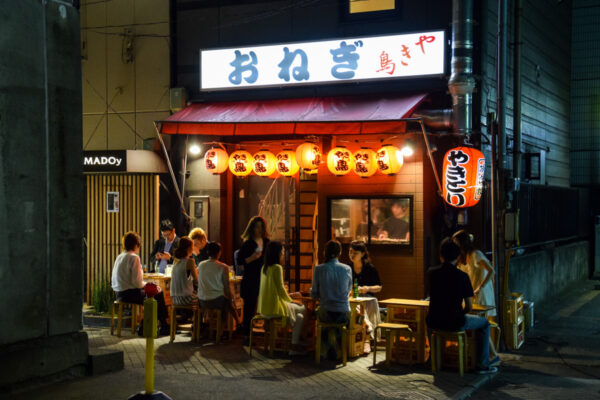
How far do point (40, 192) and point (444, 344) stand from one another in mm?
6201

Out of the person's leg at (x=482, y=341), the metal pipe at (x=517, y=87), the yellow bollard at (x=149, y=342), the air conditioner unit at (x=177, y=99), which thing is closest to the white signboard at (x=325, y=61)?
the air conditioner unit at (x=177, y=99)

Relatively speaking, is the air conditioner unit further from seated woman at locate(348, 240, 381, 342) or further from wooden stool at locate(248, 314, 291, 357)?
wooden stool at locate(248, 314, 291, 357)

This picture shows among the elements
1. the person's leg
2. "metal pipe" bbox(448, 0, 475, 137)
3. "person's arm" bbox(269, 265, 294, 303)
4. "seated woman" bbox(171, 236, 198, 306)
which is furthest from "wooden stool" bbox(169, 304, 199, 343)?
"metal pipe" bbox(448, 0, 475, 137)

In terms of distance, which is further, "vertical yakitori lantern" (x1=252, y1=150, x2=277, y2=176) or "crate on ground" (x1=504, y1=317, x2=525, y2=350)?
"vertical yakitori lantern" (x1=252, y1=150, x2=277, y2=176)

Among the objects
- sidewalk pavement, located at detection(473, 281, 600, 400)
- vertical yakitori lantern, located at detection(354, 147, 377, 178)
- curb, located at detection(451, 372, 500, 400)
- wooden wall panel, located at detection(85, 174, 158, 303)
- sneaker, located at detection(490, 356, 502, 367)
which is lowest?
sidewalk pavement, located at detection(473, 281, 600, 400)

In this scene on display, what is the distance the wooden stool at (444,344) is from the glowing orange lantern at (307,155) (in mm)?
4749

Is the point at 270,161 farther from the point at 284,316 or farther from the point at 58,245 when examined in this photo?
the point at 58,245

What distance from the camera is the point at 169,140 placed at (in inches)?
619

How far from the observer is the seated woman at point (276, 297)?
10.8 m

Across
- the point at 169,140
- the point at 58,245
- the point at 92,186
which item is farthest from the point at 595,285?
the point at 58,245

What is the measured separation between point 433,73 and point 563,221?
962 centimetres

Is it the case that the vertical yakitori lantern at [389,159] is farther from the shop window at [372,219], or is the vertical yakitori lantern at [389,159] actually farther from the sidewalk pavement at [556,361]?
the sidewalk pavement at [556,361]

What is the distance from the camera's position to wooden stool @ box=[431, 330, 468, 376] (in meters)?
9.70

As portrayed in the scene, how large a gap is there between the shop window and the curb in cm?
432
